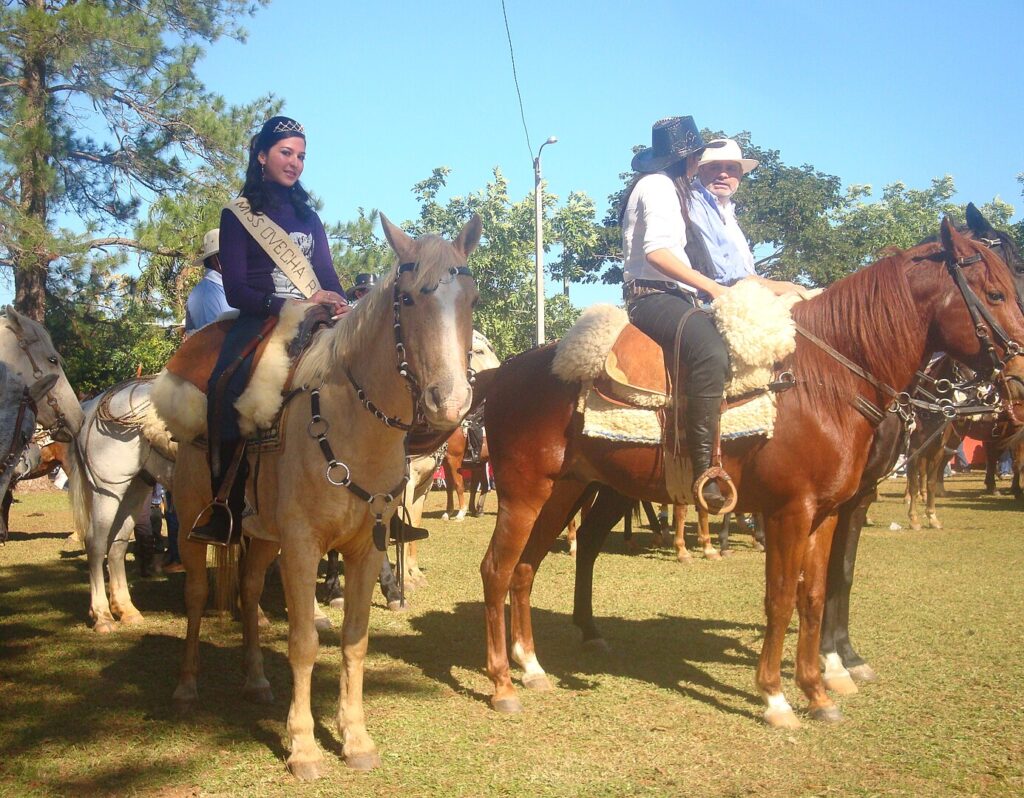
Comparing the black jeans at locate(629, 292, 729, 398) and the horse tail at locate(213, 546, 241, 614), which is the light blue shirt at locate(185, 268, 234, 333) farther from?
the black jeans at locate(629, 292, 729, 398)

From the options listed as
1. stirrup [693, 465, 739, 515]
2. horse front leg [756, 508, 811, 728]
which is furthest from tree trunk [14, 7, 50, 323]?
horse front leg [756, 508, 811, 728]

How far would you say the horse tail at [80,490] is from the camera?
7.89 meters

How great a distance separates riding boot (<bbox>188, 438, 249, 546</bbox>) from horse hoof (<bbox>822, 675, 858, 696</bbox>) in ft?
12.5

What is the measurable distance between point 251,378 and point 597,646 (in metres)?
3.57

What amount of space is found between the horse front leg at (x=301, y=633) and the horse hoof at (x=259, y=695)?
121cm

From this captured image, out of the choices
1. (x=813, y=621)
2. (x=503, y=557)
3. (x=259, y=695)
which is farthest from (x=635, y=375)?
(x=259, y=695)

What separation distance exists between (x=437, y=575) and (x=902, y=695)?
227 inches

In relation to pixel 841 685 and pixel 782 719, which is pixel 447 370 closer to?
pixel 782 719

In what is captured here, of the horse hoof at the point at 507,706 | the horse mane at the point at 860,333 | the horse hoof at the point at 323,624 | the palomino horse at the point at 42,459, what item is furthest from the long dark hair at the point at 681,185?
the palomino horse at the point at 42,459

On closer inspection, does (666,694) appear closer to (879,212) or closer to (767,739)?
(767,739)

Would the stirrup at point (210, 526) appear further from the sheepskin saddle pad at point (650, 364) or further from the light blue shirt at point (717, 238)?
the light blue shirt at point (717, 238)

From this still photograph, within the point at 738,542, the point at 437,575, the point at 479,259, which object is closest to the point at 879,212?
the point at 479,259

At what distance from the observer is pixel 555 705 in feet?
17.9

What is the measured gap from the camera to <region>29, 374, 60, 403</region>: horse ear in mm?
5734
